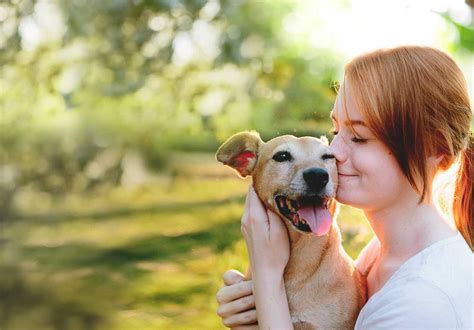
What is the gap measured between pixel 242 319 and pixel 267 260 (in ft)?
0.58

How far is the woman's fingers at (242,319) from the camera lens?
1.68 metres

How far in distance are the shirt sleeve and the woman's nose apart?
1.12ft

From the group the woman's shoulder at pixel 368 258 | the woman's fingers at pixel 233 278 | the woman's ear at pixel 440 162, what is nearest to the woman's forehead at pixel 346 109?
the woman's ear at pixel 440 162

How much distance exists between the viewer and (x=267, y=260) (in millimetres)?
1639

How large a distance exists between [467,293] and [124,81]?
3.63 meters

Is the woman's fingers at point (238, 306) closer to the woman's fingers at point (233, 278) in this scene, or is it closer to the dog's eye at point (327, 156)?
the woman's fingers at point (233, 278)

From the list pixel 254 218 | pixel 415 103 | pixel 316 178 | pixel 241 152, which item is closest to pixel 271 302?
pixel 254 218

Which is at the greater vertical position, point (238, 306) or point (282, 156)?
point (282, 156)

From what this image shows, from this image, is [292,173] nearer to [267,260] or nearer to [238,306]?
[267,260]

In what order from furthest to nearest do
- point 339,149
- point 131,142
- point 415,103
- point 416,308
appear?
point 131,142, point 339,149, point 415,103, point 416,308

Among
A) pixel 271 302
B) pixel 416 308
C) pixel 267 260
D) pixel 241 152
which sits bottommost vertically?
pixel 416 308

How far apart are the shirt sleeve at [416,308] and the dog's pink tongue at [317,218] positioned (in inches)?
9.3

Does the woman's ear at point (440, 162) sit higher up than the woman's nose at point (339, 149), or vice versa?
the woman's nose at point (339, 149)

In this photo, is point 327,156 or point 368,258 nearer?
point 327,156
